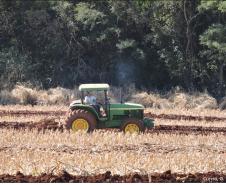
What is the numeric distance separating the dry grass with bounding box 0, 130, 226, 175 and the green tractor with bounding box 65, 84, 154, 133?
914 mm

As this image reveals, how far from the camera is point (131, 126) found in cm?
2066

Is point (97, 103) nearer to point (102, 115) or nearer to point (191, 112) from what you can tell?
point (102, 115)

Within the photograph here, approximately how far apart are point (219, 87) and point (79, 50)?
25.6 ft

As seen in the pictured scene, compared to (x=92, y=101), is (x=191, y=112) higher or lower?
lower

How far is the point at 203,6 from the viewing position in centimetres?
3319

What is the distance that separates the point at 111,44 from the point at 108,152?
18.9 metres

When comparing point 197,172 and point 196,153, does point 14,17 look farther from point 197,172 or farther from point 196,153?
point 197,172

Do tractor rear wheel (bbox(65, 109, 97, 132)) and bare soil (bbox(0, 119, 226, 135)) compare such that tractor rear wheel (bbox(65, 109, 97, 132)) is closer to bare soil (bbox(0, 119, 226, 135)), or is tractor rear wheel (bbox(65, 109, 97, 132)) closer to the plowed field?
the plowed field

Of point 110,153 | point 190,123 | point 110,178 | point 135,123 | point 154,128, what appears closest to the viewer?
point 110,178

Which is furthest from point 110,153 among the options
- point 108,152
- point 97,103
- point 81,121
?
point 97,103

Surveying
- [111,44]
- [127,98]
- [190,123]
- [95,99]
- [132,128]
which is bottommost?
[190,123]

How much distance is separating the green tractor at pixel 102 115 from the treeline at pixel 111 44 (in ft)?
43.7

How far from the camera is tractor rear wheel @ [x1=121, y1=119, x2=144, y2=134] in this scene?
2059 cm

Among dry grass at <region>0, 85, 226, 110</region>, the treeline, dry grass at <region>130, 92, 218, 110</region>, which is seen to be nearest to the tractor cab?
dry grass at <region>0, 85, 226, 110</region>
